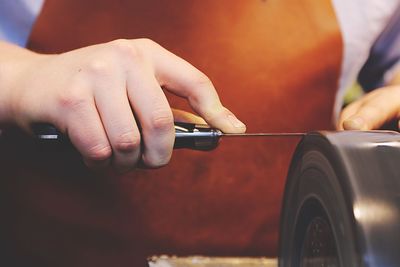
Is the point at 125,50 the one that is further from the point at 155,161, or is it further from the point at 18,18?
the point at 18,18

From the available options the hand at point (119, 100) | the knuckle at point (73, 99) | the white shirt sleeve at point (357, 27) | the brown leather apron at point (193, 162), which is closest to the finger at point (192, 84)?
the hand at point (119, 100)

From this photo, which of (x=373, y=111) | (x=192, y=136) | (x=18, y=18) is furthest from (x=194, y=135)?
(x=18, y=18)

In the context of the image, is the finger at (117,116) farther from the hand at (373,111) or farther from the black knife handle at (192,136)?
the hand at (373,111)

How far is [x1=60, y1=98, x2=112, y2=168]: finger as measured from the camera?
77 cm

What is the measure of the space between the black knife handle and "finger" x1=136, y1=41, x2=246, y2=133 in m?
0.02

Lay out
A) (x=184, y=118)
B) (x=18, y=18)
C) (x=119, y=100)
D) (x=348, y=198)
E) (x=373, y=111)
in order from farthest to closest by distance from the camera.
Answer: (x=18, y=18) < (x=373, y=111) < (x=184, y=118) < (x=119, y=100) < (x=348, y=198)

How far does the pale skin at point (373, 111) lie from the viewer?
0.97 meters

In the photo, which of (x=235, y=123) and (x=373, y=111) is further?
(x=373, y=111)

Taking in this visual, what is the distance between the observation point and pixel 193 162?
1.21 meters

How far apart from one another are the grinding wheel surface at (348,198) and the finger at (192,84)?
0.32ft

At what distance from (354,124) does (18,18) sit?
2.01 ft

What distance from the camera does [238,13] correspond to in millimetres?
1201

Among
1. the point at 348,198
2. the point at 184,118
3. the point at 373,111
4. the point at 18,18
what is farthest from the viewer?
the point at 18,18

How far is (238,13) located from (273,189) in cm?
33
